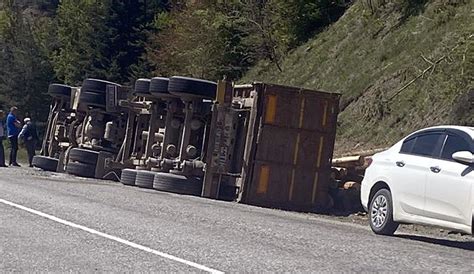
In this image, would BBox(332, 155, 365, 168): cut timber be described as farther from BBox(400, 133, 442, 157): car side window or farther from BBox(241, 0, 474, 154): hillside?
BBox(400, 133, 442, 157): car side window

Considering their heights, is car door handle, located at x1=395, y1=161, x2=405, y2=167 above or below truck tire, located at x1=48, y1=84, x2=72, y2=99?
below

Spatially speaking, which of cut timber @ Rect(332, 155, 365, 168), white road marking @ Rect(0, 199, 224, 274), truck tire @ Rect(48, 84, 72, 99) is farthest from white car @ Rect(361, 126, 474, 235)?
truck tire @ Rect(48, 84, 72, 99)

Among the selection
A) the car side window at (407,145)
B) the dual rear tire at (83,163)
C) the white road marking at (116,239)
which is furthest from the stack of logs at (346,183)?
the white road marking at (116,239)

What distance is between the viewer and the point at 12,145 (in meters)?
31.8

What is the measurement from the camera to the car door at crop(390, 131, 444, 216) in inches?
544

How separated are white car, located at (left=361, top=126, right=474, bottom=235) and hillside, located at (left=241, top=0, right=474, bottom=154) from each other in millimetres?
7219

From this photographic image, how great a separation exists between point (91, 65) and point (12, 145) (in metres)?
28.0

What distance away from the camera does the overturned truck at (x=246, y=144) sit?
20.1 meters

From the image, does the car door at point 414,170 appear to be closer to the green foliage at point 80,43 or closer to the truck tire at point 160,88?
the truck tire at point 160,88

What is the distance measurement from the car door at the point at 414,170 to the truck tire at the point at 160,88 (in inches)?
334

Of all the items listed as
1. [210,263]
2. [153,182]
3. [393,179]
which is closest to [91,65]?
[153,182]

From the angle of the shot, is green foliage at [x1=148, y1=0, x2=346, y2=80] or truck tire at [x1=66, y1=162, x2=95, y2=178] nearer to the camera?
truck tire at [x1=66, y1=162, x2=95, y2=178]

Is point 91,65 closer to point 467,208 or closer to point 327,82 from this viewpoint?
point 327,82

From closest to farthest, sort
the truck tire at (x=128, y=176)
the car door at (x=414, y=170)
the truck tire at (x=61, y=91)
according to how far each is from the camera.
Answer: the car door at (x=414, y=170), the truck tire at (x=128, y=176), the truck tire at (x=61, y=91)
